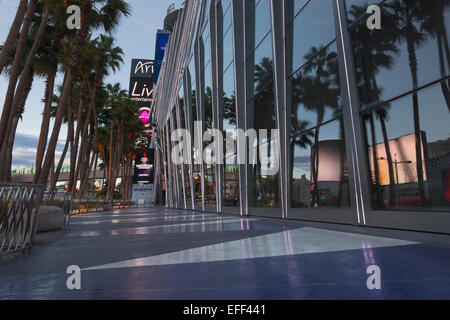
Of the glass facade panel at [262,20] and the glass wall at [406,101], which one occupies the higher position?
the glass facade panel at [262,20]

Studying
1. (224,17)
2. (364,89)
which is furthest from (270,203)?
(224,17)

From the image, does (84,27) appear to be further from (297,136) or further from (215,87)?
(297,136)

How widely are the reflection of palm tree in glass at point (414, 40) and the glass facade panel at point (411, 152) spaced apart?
0.06 ft

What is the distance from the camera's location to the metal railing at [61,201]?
1024 cm

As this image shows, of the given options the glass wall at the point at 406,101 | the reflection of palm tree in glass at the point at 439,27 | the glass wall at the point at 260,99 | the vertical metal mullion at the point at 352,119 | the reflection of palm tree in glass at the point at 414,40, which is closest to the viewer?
the reflection of palm tree in glass at the point at 439,27

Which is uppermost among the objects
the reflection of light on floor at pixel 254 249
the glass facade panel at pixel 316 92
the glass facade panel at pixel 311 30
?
the glass facade panel at pixel 311 30

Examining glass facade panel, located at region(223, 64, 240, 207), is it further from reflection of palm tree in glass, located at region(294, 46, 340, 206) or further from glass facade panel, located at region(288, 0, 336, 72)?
reflection of palm tree in glass, located at region(294, 46, 340, 206)

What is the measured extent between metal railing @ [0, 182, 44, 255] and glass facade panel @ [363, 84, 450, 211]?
6528 mm

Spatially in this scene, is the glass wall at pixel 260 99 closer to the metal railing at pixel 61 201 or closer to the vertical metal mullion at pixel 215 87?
the vertical metal mullion at pixel 215 87

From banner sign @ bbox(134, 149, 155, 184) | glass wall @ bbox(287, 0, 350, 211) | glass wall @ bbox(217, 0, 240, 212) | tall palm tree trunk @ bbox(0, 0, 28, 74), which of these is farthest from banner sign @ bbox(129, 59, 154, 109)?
glass wall @ bbox(287, 0, 350, 211)

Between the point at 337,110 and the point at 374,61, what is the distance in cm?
167

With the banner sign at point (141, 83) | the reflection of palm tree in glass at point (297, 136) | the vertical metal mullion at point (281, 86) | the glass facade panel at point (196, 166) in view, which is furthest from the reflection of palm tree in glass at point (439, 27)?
the banner sign at point (141, 83)

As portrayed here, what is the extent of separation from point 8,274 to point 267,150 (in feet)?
32.3
